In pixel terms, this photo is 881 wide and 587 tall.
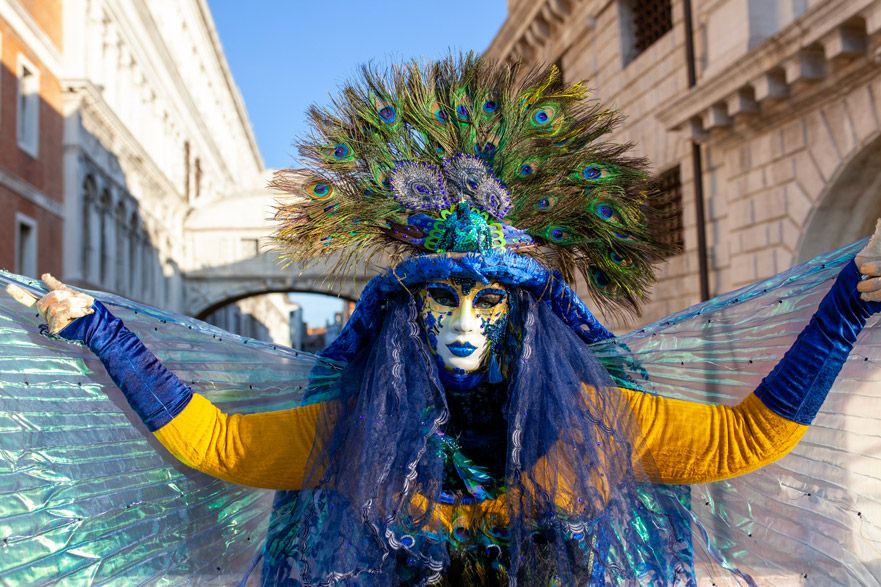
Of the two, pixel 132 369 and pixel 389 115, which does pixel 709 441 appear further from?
pixel 132 369

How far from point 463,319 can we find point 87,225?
1889cm

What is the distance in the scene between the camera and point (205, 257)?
28906 millimetres

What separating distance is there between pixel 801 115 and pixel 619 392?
726 centimetres

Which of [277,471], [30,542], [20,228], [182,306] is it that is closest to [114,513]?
[30,542]

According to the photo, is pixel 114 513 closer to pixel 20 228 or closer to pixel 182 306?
pixel 20 228

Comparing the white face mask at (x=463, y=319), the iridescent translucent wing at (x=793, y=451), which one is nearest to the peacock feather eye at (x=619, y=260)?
the iridescent translucent wing at (x=793, y=451)

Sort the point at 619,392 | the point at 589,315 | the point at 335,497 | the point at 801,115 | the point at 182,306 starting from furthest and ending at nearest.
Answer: the point at 182,306
the point at 801,115
the point at 589,315
the point at 619,392
the point at 335,497

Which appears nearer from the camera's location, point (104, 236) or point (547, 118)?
point (547, 118)

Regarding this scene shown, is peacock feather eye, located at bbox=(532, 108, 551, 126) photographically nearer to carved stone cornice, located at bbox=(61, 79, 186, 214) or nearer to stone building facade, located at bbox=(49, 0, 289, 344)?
stone building facade, located at bbox=(49, 0, 289, 344)

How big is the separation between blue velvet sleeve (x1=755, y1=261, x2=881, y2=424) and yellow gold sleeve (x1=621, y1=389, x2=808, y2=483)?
7 centimetres

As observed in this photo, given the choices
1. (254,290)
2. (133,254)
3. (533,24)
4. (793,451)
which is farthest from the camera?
(254,290)

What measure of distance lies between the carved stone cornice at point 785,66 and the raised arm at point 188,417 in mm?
6577

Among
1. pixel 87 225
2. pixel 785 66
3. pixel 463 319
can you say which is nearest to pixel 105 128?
pixel 87 225

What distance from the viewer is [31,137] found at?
53.6 feet
